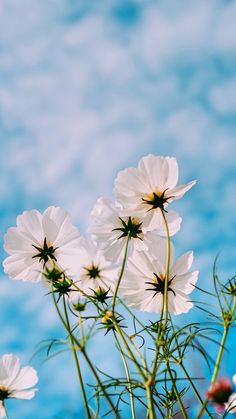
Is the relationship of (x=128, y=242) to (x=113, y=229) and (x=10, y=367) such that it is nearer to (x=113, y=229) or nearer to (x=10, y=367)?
(x=113, y=229)

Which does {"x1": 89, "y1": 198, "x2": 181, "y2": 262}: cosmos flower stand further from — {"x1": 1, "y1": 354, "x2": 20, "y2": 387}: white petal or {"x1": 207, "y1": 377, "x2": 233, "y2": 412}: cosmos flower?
{"x1": 207, "y1": 377, "x2": 233, "y2": 412}: cosmos flower

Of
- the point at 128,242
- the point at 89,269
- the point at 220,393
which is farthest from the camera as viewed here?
the point at 89,269

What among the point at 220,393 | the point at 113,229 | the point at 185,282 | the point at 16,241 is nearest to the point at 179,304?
the point at 185,282

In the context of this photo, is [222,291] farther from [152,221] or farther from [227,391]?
[227,391]

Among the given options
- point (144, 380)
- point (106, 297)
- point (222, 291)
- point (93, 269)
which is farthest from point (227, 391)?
point (93, 269)

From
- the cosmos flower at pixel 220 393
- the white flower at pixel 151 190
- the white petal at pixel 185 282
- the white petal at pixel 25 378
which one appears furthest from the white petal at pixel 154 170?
the cosmos flower at pixel 220 393

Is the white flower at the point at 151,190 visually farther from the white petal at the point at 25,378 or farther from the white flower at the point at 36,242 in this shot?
the white petal at the point at 25,378
